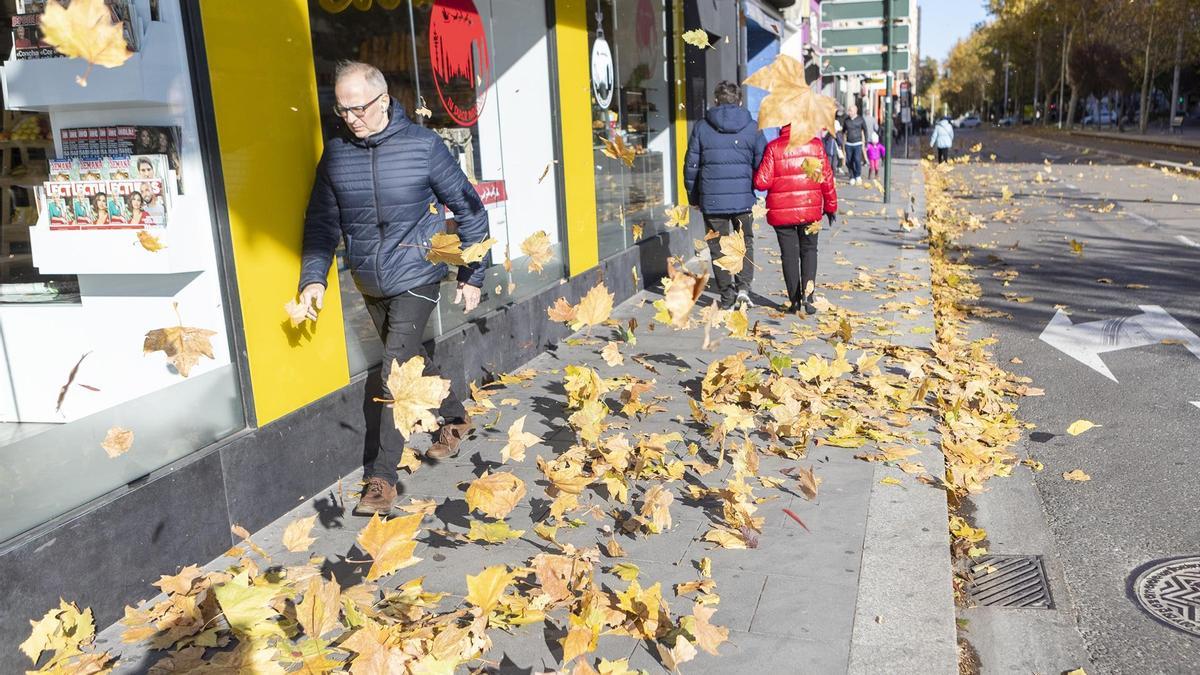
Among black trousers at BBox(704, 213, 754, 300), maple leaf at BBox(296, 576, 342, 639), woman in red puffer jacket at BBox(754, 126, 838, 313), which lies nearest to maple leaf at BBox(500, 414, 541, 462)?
maple leaf at BBox(296, 576, 342, 639)

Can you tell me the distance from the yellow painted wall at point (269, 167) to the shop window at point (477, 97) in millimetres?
276

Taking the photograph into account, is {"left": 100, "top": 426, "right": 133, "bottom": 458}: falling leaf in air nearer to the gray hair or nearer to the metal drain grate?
the gray hair

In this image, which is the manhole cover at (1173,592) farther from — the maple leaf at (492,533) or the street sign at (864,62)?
the street sign at (864,62)

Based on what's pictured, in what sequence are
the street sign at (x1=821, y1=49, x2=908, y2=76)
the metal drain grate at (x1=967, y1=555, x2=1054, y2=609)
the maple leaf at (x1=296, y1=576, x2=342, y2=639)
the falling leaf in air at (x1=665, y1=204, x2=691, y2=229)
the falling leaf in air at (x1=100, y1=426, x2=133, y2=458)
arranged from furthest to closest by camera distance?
the street sign at (x1=821, y1=49, x2=908, y2=76) → the falling leaf in air at (x1=665, y1=204, x2=691, y2=229) → the metal drain grate at (x1=967, y1=555, x2=1054, y2=609) → the falling leaf in air at (x1=100, y1=426, x2=133, y2=458) → the maple leaf at (x1=296, y1=576, x2=342, y2=639)

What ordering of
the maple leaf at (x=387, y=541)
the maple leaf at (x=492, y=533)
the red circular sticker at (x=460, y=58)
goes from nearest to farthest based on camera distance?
the maple leaf at (x=387, y=541) < the maple leaf at (x=492, y=533) < the red circular sticker at (x=460, y=58)

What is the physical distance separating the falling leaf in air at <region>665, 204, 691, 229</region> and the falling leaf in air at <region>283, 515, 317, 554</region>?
7086mm

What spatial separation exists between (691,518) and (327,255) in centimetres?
201

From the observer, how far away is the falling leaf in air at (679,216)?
420 inches

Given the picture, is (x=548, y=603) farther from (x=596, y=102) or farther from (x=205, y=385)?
(x=596, y=102)

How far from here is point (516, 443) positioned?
4.91 m

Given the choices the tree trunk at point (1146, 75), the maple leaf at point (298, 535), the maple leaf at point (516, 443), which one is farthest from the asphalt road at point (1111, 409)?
the tree trunk at point (1146, 75)

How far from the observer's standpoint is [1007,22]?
86062 mm

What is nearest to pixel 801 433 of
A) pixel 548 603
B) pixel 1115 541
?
pixel 1115 541

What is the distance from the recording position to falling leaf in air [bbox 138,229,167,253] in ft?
12.7
